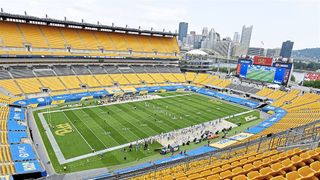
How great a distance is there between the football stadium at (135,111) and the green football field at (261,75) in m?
0.21

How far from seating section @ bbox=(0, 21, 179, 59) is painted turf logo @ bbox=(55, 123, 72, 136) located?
21.9 m

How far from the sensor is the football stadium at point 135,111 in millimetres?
12711

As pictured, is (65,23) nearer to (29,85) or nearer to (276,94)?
(29,85)

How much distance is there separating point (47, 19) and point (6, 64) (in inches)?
497

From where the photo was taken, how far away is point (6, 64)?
41.2 metres

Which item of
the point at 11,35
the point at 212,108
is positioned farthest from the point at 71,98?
the point at 212,108

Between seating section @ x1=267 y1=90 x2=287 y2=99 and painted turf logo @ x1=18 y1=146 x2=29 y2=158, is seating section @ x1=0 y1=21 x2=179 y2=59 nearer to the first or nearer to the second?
painted turf logo @ x1=18 y1=146 x2=29 y2=158

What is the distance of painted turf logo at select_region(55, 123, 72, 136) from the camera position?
27.0 meters

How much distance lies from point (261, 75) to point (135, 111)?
29920mm

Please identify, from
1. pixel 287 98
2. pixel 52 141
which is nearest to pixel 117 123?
pixel 52 141

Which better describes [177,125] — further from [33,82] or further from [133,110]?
[33,82]

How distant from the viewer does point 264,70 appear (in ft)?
163

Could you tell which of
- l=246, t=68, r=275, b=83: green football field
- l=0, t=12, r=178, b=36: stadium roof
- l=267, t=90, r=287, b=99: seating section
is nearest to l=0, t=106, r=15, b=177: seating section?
l=0, t=12, r=178, b=36: stadium roof

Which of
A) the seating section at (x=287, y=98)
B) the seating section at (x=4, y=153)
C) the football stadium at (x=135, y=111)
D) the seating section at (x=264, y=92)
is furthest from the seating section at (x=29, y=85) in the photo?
the seating section at (x=264, y=92)
